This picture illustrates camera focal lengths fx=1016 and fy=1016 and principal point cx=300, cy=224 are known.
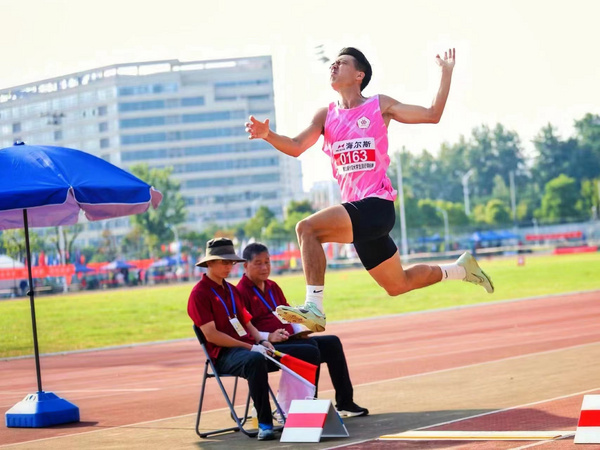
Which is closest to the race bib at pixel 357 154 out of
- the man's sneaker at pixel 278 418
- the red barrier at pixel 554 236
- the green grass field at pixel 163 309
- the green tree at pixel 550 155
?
the man's sneaker at pixel 278 418

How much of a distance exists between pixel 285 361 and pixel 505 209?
354 feet

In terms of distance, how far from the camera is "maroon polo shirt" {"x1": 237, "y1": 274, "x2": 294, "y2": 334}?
902cm

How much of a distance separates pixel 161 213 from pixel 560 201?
4637 cm

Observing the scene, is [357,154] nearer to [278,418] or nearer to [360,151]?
[360,151]

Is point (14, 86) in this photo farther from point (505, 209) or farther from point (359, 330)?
point (505, 209)

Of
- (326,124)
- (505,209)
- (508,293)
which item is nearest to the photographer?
(326,124)

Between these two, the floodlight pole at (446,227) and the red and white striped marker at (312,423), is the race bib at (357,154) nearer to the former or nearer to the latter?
the red and white striped marker at (312,423)

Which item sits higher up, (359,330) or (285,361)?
(285,361)

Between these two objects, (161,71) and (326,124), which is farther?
(161,71)

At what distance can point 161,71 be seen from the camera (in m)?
120

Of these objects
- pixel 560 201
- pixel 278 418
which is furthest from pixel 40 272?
pixel 560 201

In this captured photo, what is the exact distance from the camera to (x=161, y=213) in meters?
96.7

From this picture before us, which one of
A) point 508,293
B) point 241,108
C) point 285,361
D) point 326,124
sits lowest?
point 508,293

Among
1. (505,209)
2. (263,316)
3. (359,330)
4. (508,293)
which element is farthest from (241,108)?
(263,316)
